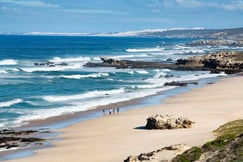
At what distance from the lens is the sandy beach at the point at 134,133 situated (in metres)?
21.1

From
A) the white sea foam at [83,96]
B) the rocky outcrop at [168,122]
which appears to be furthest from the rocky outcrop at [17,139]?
the white sea foam at [83,96]

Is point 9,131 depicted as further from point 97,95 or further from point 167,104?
point 97,95

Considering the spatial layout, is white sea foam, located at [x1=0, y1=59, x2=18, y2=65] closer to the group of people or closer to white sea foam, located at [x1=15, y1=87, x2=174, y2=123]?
white sea foam, located at [x1=15, y1=87, x2=174, y2=123]

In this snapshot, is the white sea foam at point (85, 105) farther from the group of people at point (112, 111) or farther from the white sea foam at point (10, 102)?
the white sea foam at point (10, 102)

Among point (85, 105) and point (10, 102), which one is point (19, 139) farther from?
point (10, 102)

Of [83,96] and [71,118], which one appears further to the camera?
[83,96]

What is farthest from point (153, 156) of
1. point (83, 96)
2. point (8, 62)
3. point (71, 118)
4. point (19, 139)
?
point (8, 62)

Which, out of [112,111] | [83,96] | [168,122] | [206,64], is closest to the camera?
[168,122]

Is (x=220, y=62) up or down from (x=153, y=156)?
up

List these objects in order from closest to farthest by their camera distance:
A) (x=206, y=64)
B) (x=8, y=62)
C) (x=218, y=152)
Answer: (x=218, y=152)
(x=206, y=64)
(x=8, y=62)

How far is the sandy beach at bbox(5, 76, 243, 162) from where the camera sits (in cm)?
2110

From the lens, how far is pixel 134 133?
25.8 m

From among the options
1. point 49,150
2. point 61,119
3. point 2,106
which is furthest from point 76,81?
point 49,150

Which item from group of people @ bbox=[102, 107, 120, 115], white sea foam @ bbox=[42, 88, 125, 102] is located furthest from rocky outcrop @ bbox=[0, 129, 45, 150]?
white sea foam @ bbox=[42, 88, 125, 102]
